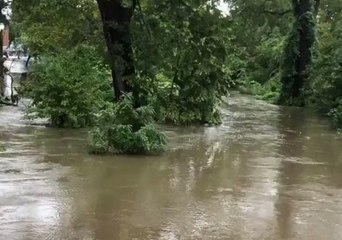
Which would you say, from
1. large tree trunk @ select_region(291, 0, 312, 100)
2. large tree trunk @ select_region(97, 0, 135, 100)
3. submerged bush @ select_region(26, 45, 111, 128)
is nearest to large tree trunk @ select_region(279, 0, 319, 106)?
large tree trunk @ select_region(291, 0, 312, 100)

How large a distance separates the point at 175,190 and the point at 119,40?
676 cm

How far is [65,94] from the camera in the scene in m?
17.4

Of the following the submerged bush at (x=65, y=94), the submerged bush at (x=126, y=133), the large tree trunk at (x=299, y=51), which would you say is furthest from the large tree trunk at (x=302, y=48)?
the submerged bush at (x=126, y=133)

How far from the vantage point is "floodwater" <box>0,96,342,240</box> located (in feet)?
24.3

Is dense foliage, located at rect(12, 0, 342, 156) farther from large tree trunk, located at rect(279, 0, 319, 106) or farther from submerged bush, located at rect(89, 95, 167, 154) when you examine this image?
large tree trunk, located at rect(279, 0, 319, 106)

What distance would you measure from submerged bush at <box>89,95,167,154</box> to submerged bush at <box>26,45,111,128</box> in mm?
4450

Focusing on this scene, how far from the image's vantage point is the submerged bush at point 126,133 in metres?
12.8

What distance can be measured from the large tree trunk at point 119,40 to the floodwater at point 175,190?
6.00 ft

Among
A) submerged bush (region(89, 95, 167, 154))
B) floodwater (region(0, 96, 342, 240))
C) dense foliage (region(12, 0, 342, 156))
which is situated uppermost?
dense foliage (region(12, 0, 342, 156))

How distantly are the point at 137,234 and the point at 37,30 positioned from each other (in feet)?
69.3

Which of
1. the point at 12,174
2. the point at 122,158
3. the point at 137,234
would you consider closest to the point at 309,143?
the point at 122,158

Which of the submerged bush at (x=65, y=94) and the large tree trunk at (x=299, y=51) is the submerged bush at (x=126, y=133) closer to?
the submerged bush at (x=65, y=94)

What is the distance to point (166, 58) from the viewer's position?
15859 mm

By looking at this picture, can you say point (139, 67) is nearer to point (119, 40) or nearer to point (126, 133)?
point (119, 40)
